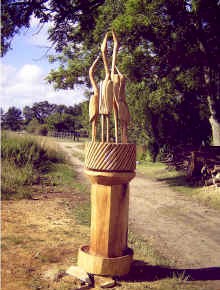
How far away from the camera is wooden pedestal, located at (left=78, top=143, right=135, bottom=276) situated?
340 centimetres

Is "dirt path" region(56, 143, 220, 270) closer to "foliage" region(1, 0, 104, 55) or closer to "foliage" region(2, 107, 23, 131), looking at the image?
"foliage" region(1, 0, 104, 55)

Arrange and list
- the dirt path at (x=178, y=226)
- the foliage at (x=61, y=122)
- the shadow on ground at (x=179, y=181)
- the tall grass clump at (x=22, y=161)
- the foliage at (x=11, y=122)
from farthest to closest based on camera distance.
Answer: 1. the foliage at (x=61, y=122)
2. the foliage at (x=11, y=122)
3. the shadow on ground at (x=179, y=181)
4. the tall grass clump at (x=22, y=161)
5. the dirt path at (x=178, y=226)

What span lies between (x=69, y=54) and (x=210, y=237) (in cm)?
1051

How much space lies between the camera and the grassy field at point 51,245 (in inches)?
131

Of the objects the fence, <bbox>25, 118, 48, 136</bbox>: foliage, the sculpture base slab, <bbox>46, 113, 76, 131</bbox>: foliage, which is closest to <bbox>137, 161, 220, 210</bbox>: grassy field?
the sculpture base slab

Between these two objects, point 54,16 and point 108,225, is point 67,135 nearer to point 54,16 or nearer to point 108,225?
point 54,16

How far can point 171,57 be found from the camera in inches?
380

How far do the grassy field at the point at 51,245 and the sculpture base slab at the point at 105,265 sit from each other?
9cm

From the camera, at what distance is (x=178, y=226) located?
5.97 metres

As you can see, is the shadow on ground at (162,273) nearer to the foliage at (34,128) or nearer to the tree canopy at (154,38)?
the tree canopy at (154,38)

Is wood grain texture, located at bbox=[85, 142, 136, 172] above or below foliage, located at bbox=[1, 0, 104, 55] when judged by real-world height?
below

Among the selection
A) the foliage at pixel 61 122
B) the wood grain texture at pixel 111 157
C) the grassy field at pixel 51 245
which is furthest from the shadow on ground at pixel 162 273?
the foliage at pixel 61 122

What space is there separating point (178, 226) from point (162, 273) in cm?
240

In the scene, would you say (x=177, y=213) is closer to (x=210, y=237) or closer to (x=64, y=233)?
(x=210, y=237)
